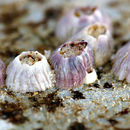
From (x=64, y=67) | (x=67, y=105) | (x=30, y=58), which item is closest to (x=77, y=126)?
(x=67, y=105)

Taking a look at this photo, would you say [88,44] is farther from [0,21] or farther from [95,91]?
[0,21]

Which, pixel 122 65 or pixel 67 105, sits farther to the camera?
pixel 122 65

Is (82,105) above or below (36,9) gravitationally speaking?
below

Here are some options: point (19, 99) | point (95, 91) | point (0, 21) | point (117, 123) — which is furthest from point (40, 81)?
point (0, 21)

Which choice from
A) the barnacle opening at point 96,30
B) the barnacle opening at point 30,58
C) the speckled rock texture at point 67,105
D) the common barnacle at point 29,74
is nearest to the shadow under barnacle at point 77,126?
the speckled rock texture at point 67,105

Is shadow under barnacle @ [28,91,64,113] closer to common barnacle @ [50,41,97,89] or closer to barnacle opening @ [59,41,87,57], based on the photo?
common barnacle @ [50,41,97,89]

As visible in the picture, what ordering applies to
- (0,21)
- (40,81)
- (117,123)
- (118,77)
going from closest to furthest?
(117,123) → (40,81) → (118,77) → (0,21)

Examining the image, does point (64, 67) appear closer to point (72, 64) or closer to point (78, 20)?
point (72, 64)
